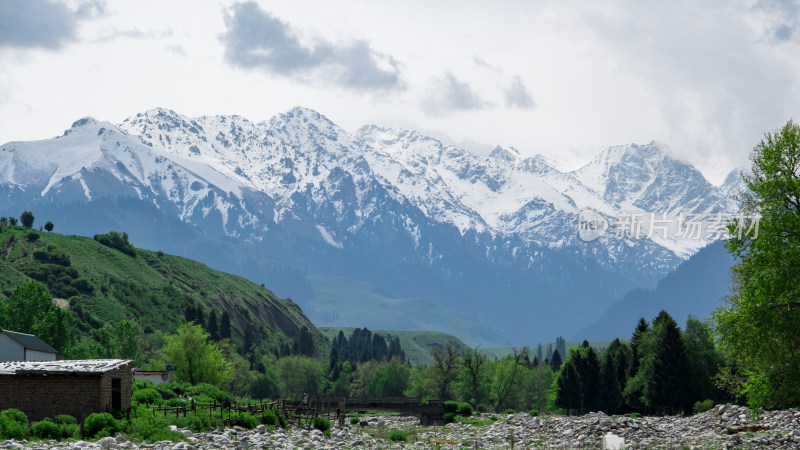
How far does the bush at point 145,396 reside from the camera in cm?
8394

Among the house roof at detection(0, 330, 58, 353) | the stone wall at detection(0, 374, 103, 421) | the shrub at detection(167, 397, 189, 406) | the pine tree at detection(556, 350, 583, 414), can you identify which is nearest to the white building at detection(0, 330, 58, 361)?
the house roof at detection(0, 330, 58, 353)

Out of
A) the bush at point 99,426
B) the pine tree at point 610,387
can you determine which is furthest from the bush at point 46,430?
the pine tree at point 610,387

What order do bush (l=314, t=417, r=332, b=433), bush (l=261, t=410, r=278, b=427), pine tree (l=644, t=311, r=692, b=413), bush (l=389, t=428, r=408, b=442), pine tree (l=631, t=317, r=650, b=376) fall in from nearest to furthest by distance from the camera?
bush (l=261, t=410, r=278, b=427) → bush (l=389, t=428, r=408, b=442) → bush (l=314, t=417, r=332, b=433) → pine tree (l=644, t=311, r=692, b=413) → pine tree (l=631, t=317, r=650, b=376)

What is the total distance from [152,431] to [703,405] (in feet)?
231

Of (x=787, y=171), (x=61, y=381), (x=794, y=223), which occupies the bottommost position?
→ (x=61, y=381)

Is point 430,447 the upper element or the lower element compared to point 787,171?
lower

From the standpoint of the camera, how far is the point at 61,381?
6488 cm

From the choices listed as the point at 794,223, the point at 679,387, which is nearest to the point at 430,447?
the point at 794,223

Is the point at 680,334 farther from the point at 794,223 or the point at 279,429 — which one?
the point at 794,223

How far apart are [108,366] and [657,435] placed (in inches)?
1732

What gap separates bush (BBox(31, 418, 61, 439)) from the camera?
58.5 m

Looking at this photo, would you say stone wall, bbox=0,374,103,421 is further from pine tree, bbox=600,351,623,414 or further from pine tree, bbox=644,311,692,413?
pine tree, bbox=600,351,623,414

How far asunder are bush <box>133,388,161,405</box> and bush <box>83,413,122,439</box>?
21.6m

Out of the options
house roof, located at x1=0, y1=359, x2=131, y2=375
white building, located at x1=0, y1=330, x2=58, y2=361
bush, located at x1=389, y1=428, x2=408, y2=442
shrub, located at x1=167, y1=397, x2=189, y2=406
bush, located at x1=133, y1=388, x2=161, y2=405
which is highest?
white building, located at x1=0, y1=330, x2=58, y2=361
